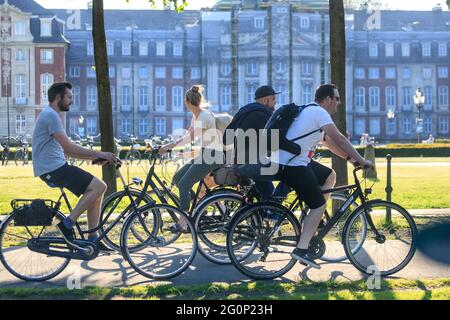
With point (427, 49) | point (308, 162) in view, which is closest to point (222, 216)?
point (308, 162)

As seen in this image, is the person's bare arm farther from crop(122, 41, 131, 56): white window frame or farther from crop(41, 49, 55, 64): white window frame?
crop(122, 41, 131, 56): white window frame

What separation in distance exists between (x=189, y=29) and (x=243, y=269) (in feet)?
194

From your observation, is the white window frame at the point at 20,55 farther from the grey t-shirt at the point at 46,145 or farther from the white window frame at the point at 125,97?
the grey t-shirt at the point at 46,145

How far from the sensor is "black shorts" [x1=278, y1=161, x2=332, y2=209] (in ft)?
17.5

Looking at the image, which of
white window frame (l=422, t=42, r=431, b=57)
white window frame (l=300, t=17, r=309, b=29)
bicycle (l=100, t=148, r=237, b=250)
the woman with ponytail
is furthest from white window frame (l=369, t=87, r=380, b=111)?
bicycle (l=100, t=148, r=237, b=250)

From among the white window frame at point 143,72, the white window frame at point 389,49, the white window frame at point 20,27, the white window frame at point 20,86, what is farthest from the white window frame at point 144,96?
the white window frame at point 389,49

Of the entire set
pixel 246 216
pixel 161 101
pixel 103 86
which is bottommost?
pixel 246 216

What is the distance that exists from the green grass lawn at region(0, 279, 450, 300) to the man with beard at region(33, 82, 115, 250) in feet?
2.27

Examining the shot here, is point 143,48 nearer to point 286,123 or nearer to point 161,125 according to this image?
point 161,125

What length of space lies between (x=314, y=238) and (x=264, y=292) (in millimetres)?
845

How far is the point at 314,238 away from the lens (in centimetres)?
556

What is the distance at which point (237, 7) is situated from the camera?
61.9 m

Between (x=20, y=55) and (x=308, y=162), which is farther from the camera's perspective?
(x=20, y=55)
